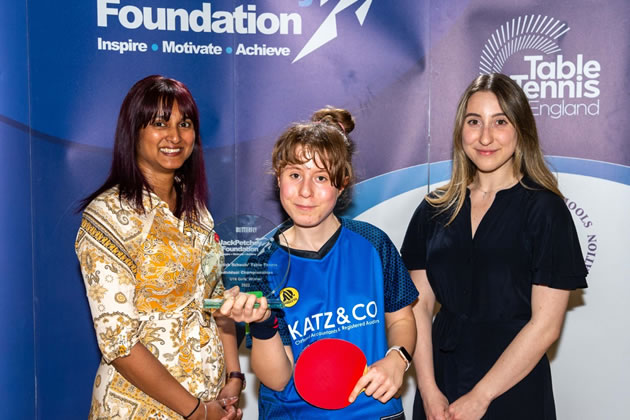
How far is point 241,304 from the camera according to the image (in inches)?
70.2

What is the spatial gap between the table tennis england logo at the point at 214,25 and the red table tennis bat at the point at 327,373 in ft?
7.78

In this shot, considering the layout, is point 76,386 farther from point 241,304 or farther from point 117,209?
point 241,304

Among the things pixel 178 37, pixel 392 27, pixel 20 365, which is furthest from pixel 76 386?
pixel 392 27

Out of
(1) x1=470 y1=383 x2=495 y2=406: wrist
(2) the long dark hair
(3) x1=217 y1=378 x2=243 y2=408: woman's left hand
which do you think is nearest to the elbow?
(3) x1=217 y1=378 x2=243 y2=408: woman's left hand

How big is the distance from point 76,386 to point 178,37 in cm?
215

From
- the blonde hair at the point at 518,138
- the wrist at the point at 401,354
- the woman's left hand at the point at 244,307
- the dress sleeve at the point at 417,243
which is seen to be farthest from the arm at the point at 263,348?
the blonde hair at the point at 518,138

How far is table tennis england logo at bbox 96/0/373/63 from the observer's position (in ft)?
11.9

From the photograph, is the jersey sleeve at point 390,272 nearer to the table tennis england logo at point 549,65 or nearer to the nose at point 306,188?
the nose at point 306,188

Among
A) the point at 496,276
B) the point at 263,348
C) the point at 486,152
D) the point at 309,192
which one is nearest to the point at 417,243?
the point at 496,276

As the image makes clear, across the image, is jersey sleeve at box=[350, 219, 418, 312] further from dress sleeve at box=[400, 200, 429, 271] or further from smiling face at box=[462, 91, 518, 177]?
smiling face at box=[462, 91, 518, 177]

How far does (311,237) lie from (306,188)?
21 cm

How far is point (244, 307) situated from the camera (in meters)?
1.80

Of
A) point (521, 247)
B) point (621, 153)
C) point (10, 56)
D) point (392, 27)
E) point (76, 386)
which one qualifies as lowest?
point (76, 386)

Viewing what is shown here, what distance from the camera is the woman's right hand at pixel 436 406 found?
2.46 meters
